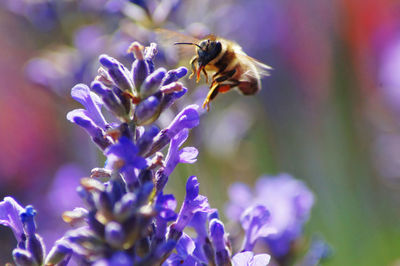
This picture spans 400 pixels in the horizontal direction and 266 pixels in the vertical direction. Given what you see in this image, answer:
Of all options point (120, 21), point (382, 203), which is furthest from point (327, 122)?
point (120, 21)

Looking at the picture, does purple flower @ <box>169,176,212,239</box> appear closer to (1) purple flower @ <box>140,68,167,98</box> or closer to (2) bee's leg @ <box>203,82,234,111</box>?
(1) purple flower @ <box>140,68,167,98</box>

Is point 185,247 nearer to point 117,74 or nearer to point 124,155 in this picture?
point 124,155

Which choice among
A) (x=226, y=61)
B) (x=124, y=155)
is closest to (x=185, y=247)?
(x=124, y=155)

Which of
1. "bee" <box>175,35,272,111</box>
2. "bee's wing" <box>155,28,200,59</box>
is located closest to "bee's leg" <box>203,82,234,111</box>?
"bee" <box>175,35,272,111</box>

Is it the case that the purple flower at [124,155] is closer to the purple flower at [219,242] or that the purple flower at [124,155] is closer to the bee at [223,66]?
the purple flower at [219,242]

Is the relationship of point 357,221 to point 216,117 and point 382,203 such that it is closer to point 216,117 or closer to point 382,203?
point 382,203
